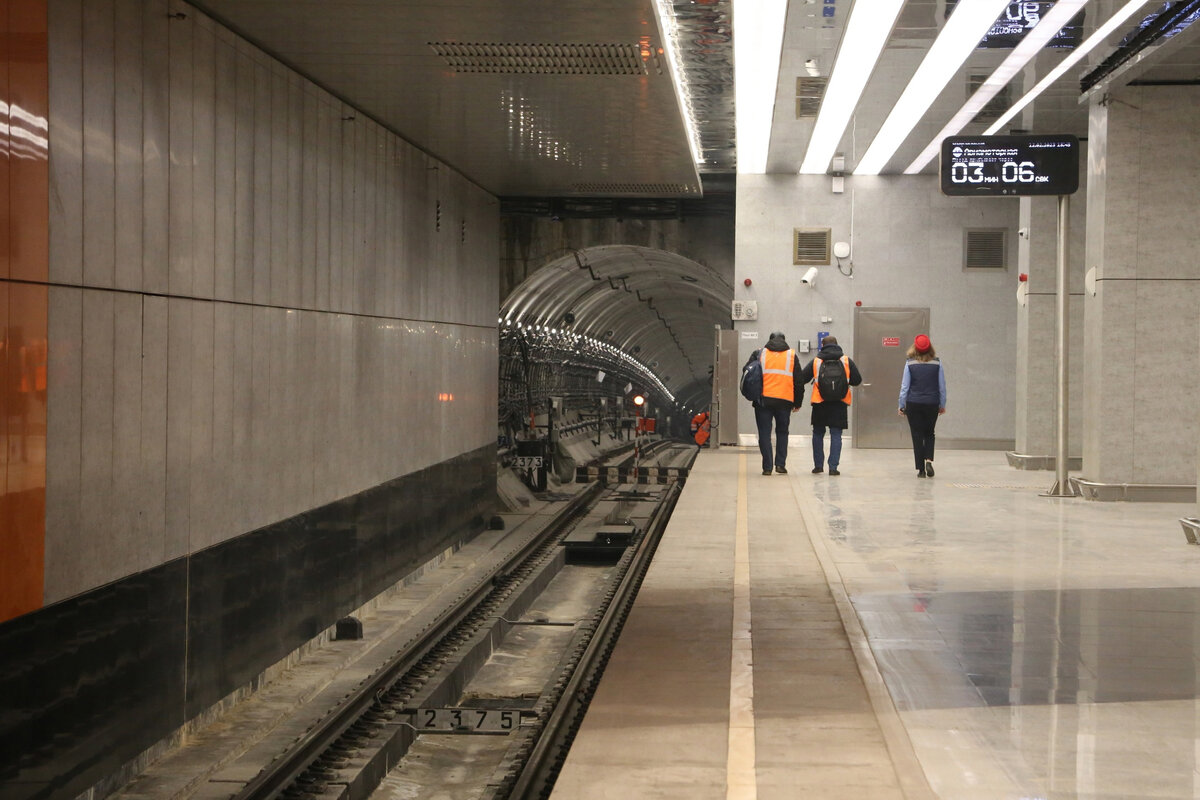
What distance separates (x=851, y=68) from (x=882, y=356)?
709 centimetres

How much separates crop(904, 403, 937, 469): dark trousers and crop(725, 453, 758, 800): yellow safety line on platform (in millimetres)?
6334

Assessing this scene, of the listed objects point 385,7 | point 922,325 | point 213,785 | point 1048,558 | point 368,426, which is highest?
point 385,7

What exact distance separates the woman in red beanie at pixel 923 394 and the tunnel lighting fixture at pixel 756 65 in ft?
11.0

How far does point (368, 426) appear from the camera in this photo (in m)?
12.0

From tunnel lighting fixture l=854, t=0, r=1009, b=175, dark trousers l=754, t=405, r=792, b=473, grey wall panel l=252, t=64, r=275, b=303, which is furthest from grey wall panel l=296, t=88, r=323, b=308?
dark trousers l=754, t=405, r=792, b=473

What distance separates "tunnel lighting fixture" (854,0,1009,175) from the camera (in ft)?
36.2

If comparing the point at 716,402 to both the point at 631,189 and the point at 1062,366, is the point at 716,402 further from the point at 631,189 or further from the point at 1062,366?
the point at 1062,366

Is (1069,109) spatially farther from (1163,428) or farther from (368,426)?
(368,426)

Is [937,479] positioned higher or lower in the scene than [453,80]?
lower

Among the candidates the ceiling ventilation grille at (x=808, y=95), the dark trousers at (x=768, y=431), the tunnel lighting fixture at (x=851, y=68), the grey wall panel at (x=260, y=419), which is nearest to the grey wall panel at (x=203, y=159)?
the grey wall panel at (x=260, y=419)

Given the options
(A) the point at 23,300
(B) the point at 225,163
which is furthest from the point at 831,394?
(A) the point at 23,300

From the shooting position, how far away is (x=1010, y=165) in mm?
12867

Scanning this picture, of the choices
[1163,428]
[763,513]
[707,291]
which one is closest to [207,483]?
[763,513]

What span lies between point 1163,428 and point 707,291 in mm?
17456
